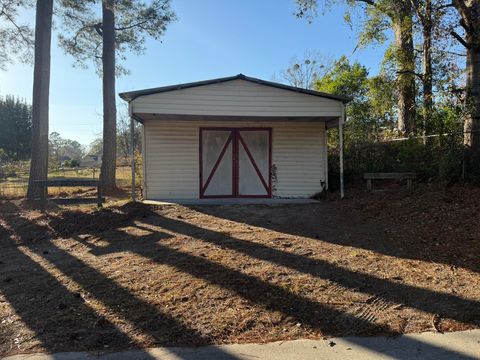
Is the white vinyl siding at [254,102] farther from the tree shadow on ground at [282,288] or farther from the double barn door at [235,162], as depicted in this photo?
the tree shadow on ground at [282,288]

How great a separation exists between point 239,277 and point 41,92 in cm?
1117

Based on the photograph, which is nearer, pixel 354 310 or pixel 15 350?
pixel 15 350

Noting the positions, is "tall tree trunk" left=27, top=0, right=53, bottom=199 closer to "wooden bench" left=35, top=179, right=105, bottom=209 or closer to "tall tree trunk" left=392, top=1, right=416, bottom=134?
"wooden bench" left=35, top=179, right=105, bottom=209

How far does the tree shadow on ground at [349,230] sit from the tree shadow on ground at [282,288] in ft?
3.77

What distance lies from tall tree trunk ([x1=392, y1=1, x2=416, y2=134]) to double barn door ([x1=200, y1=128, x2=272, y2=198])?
535 centimetres

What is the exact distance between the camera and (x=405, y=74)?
14.3 meters

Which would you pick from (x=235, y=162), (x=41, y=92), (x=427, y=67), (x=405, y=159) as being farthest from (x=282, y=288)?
(x=41, y=92)

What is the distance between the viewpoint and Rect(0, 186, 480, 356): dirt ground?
3.71 m

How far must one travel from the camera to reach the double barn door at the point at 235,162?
457 inches

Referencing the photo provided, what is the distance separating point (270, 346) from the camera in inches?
133

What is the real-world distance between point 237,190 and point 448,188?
5.48m

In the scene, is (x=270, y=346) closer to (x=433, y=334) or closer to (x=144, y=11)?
(x=433, y=334)

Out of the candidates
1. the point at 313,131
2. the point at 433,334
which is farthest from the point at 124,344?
the point at 313,131

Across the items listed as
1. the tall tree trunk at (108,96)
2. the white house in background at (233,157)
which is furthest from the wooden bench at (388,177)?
the tall tree trunk at (108,96)
